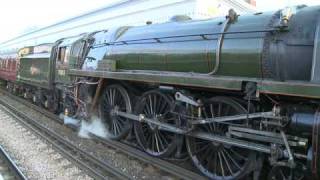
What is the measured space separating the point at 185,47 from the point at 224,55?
111 cm

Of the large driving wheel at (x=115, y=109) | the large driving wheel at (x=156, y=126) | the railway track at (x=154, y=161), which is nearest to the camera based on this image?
the railway track at (x=154, y=161)

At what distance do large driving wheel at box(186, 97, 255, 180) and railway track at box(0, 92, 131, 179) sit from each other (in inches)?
53.4

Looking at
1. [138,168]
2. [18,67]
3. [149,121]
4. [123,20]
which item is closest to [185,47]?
[149,121]

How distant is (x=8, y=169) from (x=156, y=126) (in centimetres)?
296

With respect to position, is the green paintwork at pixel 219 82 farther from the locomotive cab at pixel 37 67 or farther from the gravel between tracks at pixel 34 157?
the locomotive cab at pixel 37 67

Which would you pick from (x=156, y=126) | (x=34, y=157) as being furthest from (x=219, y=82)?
(x=34, y=157)

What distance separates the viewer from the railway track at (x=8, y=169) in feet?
25.8

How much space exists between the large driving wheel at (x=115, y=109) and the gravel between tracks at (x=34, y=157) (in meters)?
1.59

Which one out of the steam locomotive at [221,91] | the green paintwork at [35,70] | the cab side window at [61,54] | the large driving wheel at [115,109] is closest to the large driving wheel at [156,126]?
the steam locomotive at [221,91]

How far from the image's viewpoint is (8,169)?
841cm

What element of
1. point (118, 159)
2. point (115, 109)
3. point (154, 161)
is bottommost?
point (118, 159)

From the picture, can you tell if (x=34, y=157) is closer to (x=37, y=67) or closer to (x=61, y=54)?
(x=61, y=54)

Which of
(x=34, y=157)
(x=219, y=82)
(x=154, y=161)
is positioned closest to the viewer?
(x=219, y=82)

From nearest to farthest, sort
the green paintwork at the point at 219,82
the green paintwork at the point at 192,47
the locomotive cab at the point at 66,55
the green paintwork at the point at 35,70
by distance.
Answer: the green paintwork at the point at 219,82, the green paintwork at the point at 192,47, the locomotive cab at the point at 66,55, the green paintwork at the point at 35,70
